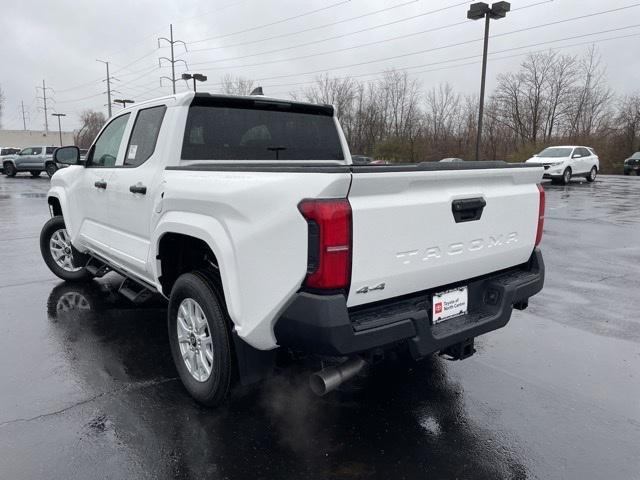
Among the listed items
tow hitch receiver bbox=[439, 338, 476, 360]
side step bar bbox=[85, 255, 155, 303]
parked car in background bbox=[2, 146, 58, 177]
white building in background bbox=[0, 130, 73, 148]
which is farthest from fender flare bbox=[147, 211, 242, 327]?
white building in background bbox=[0, 130, 73, 148]

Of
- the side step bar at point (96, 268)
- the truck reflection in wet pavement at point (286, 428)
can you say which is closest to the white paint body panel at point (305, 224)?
the truck reflection in wet pavement at point (286, 428)

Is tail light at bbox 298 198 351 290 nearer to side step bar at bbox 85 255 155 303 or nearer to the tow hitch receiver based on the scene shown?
the tow hitch receiver

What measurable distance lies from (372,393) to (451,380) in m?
0.64

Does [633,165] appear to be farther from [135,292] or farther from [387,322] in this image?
[387,322]

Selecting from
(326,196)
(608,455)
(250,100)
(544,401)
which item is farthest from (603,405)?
(250,100)

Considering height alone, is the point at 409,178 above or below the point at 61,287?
above

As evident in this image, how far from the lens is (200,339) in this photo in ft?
10.8

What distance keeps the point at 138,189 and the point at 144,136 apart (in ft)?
1.87

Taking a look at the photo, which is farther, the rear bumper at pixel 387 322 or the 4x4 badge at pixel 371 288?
the 4x4 badge at pixel 371 288

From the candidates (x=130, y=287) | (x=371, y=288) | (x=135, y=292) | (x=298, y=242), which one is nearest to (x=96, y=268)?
(x=130, y=287)

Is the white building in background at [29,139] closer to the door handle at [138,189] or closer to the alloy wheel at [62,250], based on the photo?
the alloy wheel at [62,250]

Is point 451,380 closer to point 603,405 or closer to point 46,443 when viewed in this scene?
point 603,405

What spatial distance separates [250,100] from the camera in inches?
159

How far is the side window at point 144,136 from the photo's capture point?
3922mm
